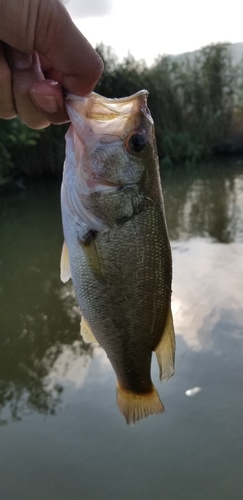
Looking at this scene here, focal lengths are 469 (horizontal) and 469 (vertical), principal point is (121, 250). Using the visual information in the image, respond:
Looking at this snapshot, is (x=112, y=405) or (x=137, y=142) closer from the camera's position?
(x=137, y=142)

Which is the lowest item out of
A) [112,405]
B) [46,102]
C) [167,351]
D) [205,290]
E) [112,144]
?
[205,290]

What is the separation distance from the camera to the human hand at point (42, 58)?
147 cm

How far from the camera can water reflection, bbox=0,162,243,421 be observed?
4.99 m

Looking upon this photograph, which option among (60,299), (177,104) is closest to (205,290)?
(60,299)

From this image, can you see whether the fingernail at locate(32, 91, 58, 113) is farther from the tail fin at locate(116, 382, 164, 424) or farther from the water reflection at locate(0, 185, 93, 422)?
the water reflection at locate(0, 185, 93, 422)

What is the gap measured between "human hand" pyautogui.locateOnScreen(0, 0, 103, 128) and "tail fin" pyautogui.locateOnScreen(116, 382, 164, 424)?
109 centimetres

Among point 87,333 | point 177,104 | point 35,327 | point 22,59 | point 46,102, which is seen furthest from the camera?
point 177,104

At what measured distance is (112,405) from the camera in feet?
14.2

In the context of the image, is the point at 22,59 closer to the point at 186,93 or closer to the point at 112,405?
the point at 112,405

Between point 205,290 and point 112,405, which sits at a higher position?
point 112,405

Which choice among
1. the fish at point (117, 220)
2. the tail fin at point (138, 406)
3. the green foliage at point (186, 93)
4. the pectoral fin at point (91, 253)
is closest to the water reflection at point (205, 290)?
the tail fin at point (138, 406)

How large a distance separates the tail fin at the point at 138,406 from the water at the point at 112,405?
78.3 inches

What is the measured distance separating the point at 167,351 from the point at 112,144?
0.79m

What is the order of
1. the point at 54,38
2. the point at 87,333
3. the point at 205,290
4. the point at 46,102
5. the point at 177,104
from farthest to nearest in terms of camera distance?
1. the point at 177,104
2. the point at 205,290
3. the point at 87,333
4. the point at 46,102
5. the point at 54,38
